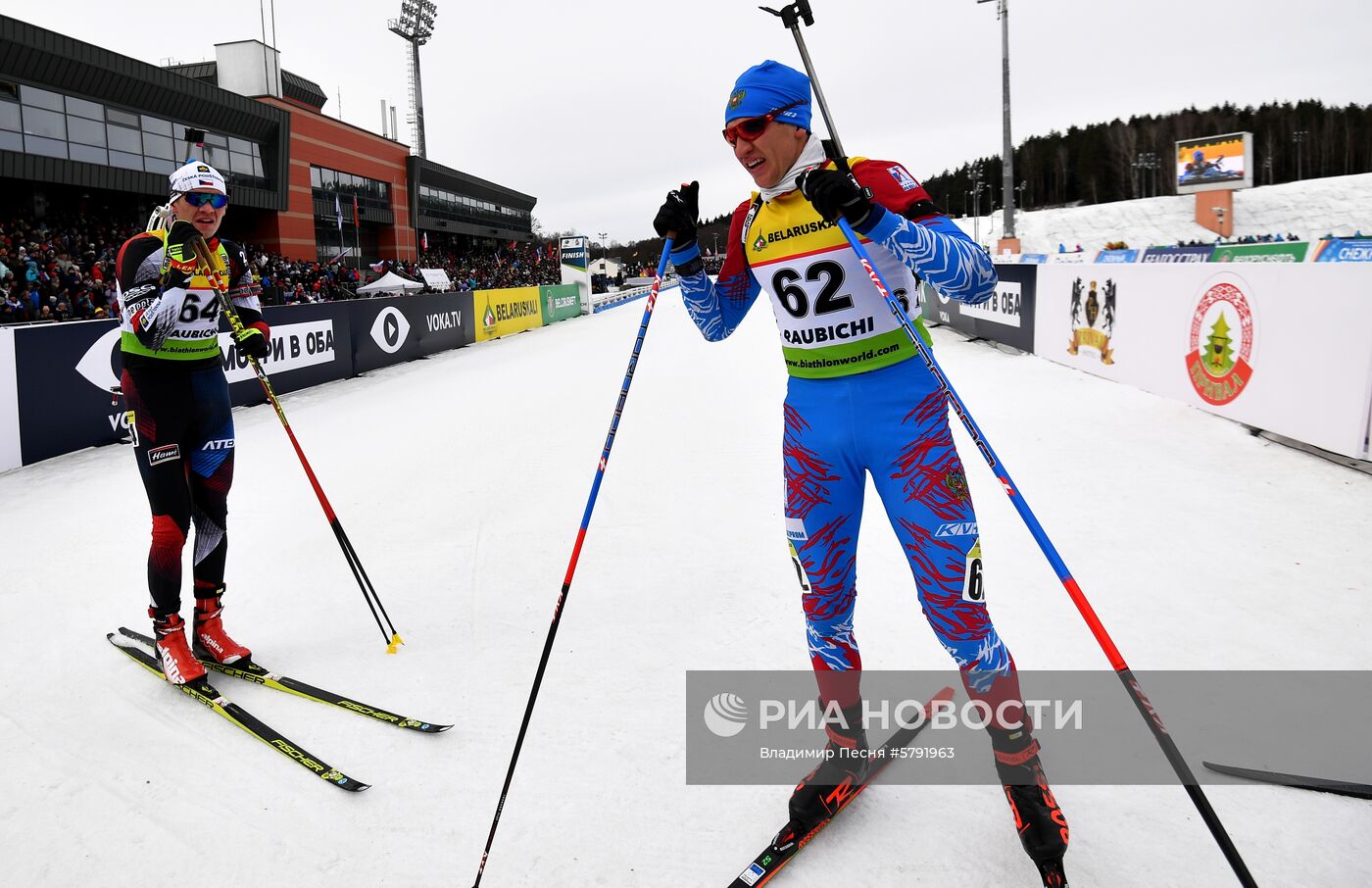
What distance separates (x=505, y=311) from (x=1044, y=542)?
22874 millimetres

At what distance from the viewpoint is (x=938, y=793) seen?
2.47 meters

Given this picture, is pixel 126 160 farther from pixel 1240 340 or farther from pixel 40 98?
pixel 1240 340

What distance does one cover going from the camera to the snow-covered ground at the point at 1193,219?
6359 centimetres

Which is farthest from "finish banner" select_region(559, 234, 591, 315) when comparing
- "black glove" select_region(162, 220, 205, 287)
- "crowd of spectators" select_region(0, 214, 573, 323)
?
"black glove" select_region(162, 220, 205, 287)

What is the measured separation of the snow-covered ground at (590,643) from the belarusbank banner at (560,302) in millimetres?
21530

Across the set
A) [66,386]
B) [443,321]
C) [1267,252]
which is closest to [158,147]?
[443,321]

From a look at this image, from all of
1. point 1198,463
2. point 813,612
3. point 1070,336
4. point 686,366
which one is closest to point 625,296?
point 686,366

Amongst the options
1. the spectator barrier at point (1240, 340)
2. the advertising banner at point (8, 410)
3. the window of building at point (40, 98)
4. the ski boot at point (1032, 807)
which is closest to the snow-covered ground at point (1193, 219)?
the spectator barrier at point (1240, 340)

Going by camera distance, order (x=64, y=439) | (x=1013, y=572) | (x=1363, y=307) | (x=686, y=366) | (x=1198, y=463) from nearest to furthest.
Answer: (x=1013, y=572) < (x=1363, y=307) < (x=1198, y=463) < (x=64, y=439) < (x=686, y=366)

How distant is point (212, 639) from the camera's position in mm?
3469

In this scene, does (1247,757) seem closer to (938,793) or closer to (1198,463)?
(938,793)

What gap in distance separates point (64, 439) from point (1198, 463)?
433 inches

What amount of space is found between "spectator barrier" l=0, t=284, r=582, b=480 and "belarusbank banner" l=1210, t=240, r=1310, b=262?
1728cm

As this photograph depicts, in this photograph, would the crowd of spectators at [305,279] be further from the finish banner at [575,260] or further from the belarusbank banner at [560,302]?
the finish banner at [575,260]
